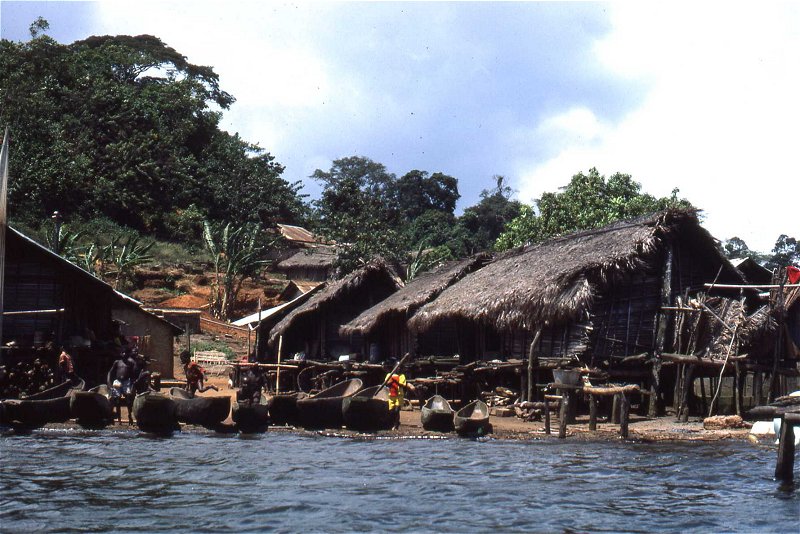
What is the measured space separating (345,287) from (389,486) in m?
15.9

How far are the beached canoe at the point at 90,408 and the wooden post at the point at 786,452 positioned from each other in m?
12.1

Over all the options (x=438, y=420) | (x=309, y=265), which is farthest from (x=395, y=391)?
(x=309, y=265)

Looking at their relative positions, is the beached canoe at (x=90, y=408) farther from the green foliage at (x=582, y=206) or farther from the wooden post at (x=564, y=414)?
the green foliage at (x=582, y=206)

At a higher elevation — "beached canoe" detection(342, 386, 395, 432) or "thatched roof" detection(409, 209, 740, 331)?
"thatched roof" detection(409, 209, 740, 331)

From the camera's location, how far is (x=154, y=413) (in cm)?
1645

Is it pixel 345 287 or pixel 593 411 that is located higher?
pixel 345 287

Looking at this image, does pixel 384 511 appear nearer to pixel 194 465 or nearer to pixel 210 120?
pixel 194 465

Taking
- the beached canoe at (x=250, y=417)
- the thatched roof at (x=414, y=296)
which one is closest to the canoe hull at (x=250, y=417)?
the beached canoe at (x=250, y=417)

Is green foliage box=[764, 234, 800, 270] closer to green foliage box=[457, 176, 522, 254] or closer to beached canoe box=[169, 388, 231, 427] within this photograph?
green foliage box=[457, 176, 522, 254]

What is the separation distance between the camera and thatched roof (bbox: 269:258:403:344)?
2730cm

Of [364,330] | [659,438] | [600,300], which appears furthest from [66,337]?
[659,438]

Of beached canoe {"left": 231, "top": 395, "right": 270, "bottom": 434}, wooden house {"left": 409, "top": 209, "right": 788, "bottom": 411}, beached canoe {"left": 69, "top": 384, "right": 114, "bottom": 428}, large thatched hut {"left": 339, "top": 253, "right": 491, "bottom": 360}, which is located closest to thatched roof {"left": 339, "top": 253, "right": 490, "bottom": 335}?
large thatched hut {"left": 339, "top": 253, "right": 491, "bottom": 360}

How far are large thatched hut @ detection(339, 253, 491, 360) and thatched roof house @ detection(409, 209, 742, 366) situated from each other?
248 cm

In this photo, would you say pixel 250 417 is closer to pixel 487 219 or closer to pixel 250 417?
pixel 250 417
